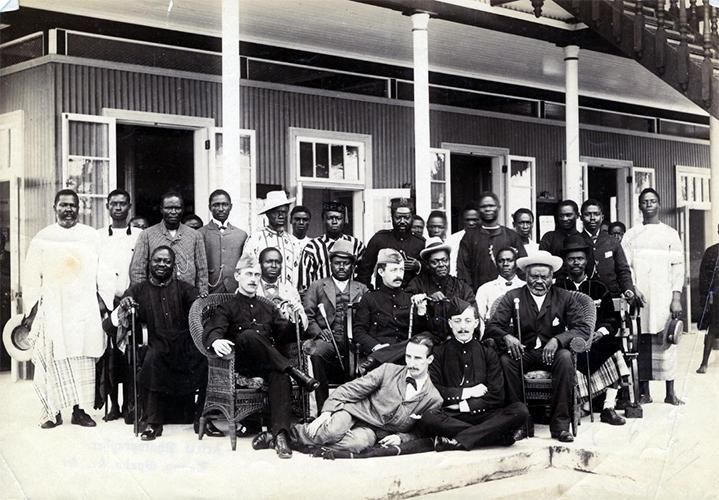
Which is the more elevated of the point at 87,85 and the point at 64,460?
the point at 87,85

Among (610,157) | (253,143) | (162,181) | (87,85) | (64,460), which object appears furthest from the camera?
(610,157)

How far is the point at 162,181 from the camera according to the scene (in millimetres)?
8047

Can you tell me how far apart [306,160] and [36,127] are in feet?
9.41

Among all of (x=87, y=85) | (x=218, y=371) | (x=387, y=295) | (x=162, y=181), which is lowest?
(x=218, y=371)

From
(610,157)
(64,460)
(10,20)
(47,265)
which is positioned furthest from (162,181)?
(610,157)

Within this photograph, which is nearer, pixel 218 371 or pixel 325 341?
pixel 218 371

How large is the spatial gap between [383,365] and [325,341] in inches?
29.4

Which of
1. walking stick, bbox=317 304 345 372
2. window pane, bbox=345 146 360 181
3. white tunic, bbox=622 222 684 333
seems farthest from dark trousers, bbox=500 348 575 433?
window pane, bbox=345 146 360 181

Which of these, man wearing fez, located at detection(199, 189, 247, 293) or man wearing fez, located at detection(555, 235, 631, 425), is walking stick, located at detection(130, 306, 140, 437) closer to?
man wearing fez, located at detection(199, 189, 247, 293)

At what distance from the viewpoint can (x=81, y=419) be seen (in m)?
5.56

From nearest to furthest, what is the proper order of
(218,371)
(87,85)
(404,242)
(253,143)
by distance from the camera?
1. (218,371)
2. (404,242)
3. (87,85)
4. (253,143)

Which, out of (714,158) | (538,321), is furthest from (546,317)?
(714,158)

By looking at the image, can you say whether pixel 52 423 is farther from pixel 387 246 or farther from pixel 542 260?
pixel 542 260

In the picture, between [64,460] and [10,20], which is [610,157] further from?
[64,460]
